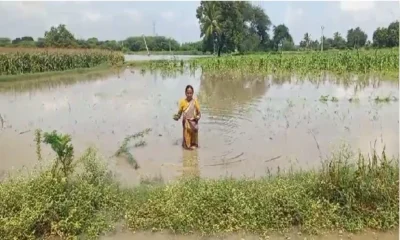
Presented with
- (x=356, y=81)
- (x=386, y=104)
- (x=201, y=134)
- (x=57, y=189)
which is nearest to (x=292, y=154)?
(x=201, y=134)

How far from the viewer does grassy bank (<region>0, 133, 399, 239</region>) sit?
424 centimetres

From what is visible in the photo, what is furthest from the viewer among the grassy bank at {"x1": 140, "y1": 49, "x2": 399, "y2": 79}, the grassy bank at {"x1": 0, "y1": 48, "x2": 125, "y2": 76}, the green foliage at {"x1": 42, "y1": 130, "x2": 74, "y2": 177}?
the grassy bank at {"x1": 140, "y1": 49, "x2": 399, "y2": 79}

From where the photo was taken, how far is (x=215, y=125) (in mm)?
10070

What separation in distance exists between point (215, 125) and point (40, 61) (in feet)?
62.9

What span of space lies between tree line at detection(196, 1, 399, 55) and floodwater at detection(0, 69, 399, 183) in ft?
104

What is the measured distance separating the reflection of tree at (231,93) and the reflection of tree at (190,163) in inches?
196

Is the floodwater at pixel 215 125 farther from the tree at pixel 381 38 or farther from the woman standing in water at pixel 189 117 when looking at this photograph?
the tree at pixel 381 38

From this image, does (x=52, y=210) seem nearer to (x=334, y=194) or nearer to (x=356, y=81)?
(x=334, y=194)

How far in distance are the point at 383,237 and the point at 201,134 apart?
548cm

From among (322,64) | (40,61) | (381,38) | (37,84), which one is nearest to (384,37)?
(381,38)

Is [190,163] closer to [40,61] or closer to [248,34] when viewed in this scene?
[40,61]

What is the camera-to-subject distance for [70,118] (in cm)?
1133

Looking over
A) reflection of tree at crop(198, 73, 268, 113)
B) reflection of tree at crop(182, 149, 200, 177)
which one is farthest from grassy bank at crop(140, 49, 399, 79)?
reflection of tree at crop(182, 149, 200, 177)

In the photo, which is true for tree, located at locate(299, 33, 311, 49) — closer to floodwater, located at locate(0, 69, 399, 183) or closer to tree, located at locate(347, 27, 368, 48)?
tree, located at locate(347, 27, 368, 48)
